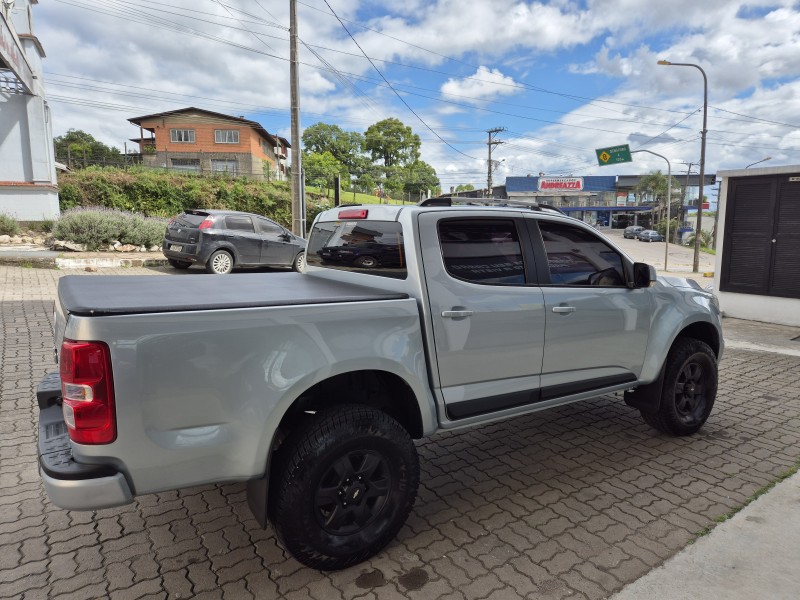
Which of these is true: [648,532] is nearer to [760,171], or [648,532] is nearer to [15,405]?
[15,405]

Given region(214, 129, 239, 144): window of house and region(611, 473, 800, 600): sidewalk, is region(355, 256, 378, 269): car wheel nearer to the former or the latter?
region(611, 473, 800, 600): sidewalk

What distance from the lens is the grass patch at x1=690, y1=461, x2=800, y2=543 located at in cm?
300

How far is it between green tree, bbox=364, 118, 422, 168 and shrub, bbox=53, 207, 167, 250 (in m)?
68.8

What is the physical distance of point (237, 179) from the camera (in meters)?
29.6

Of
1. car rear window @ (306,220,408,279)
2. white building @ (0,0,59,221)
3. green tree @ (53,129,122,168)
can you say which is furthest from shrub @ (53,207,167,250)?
green tree @ (53,129,122,168)

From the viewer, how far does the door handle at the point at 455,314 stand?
115 inches

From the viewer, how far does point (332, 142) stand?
82625mm

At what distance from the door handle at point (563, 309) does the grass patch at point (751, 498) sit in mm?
1473

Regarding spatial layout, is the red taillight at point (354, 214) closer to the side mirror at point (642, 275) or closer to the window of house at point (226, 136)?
the side mirror at point (642, 275)

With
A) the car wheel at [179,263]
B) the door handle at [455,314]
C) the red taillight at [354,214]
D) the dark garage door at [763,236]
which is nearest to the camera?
the door handle at [455,314]

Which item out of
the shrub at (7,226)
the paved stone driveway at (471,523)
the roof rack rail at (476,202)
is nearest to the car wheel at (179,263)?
the shrub at (7,226)

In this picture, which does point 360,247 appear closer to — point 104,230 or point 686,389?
point 686,389

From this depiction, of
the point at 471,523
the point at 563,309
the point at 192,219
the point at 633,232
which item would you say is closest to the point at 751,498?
the point at 563,309

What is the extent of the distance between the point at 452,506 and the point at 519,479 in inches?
24.7
